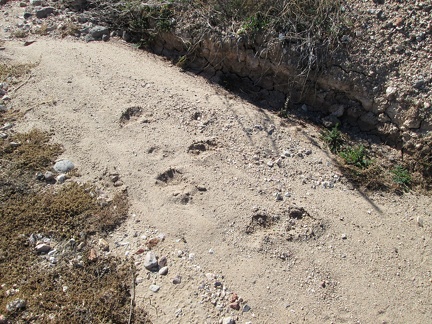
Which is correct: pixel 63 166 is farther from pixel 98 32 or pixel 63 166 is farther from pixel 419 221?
pixel 419 221

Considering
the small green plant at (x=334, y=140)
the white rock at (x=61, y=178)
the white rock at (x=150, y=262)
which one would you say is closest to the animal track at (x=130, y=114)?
the white rock at (x=61, y=178)

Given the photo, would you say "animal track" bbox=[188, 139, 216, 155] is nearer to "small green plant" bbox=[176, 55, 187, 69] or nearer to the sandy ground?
the sandy ground

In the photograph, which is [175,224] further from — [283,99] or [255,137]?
[283,99]

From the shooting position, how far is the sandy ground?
279 cm

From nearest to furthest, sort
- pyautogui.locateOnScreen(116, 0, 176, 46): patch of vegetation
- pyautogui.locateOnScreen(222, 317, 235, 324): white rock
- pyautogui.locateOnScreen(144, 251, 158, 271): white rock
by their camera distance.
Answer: pyautogui.locateOnScreen(222, 317, 235, 324): white rock < pyautogui.locateOnScreen(144, 251, 158, 271): white rock < pyautogui.locateOnScreen(116, 0, 176, 46): patch of vegetation

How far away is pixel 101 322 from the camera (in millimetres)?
2637

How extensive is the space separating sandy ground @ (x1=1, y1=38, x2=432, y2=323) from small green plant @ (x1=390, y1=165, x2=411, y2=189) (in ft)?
0.40

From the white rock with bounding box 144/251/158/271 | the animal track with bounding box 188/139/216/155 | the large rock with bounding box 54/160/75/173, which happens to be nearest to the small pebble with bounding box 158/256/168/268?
the white rock with bounding box 144/251/158/271

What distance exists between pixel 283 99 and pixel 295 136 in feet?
1.89

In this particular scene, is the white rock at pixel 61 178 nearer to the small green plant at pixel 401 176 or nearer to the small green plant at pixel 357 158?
the small green plant at pixel 357 158

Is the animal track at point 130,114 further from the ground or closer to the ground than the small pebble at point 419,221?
closer to the ground

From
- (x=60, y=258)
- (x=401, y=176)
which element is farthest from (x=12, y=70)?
(x=401, y=176)

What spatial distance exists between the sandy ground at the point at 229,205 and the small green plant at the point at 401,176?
122 millimetres

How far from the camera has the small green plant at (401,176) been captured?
11.8 feet
